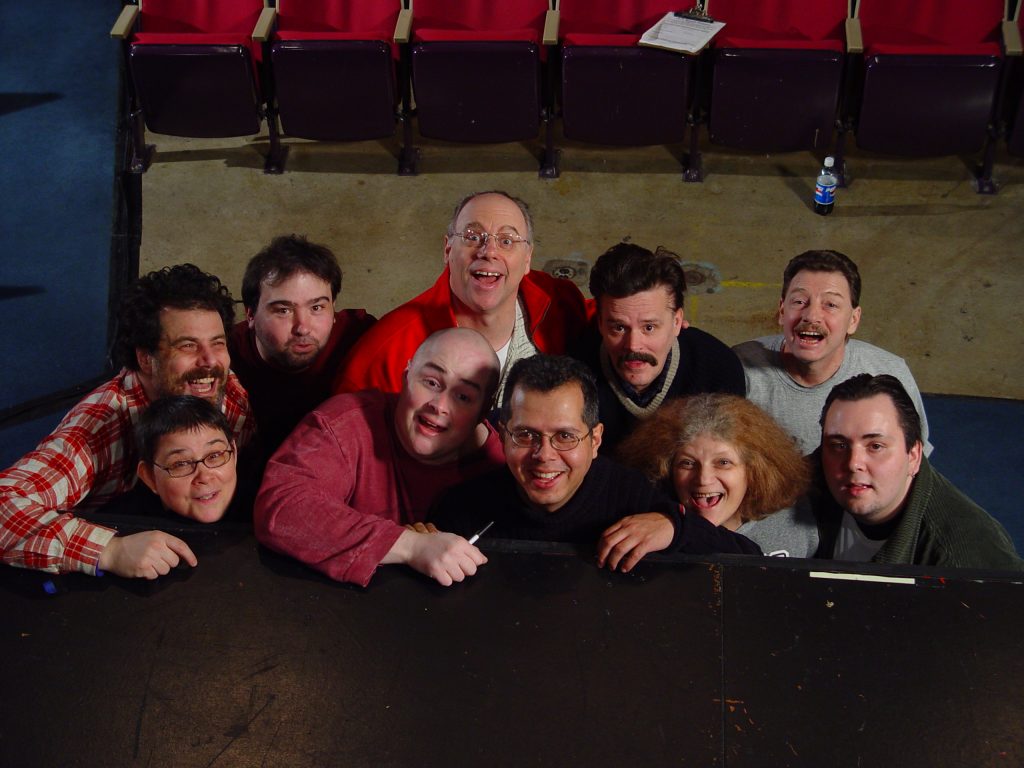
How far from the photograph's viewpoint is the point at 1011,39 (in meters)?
5.11

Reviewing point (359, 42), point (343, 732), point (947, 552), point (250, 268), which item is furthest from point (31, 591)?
point (359, 42)

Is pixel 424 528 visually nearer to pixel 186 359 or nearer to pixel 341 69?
pixel 186 359

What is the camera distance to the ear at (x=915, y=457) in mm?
2605

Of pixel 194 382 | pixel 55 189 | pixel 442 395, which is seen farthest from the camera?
pixel 55 189

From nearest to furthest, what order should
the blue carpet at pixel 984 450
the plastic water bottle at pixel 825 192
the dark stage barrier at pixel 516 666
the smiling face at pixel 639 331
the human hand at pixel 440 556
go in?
the dark stage barrier at pixel 516 666
the human hand at pixel 440 556
the smiling face at pixel 639 331
the blue carpet at pixel 984 450
the plastic water bottle at pixel 825 192

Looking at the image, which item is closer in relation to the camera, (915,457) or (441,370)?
(441,370)

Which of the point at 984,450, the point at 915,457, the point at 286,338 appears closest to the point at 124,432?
the point at 286,338

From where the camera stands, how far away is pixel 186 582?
2150 mm

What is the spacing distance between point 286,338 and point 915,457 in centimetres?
153

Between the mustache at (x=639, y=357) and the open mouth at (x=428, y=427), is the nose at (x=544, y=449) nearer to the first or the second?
the open mouth at (x=428, y=427)

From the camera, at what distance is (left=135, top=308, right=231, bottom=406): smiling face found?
8.93 feet

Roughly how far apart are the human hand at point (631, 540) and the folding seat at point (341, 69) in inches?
137

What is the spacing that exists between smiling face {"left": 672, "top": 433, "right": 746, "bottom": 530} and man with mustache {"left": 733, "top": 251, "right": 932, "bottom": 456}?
0.44 meters

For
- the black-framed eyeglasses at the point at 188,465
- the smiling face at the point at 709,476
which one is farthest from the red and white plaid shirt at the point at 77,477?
the smiling face at the point at 709,476
